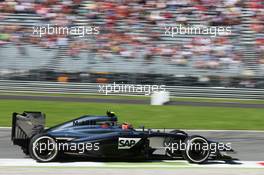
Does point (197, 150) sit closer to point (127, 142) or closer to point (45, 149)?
point (127, 142)

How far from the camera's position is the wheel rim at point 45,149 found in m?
6.87

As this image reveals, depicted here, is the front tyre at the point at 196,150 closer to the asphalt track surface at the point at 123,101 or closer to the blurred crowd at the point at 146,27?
the asphalt track surface at the point at 123,101

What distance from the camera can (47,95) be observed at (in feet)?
57.0

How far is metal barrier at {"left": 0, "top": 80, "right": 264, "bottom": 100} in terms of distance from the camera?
17.9 metres

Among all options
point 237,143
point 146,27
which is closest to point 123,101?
point 146,27

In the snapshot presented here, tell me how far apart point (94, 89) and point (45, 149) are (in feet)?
36.1

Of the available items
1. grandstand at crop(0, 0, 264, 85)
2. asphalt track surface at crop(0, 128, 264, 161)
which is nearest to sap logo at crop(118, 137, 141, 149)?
asphalt track surface at crop(0, 128, 264, 161)

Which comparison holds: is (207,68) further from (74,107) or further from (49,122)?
(49,122)

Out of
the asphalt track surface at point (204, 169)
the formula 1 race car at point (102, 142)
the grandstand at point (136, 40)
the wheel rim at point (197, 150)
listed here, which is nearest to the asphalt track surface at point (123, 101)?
the grandstand at point (136, 40)

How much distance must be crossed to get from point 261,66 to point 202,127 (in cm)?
743

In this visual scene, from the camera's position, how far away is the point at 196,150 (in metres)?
7.11

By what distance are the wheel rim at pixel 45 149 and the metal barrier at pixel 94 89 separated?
10.9 meters

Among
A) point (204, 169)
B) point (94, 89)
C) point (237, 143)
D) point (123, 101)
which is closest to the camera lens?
point (204, 169)

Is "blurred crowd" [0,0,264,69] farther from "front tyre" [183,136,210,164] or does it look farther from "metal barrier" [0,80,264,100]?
"front tyre" [183,136,210,164]
